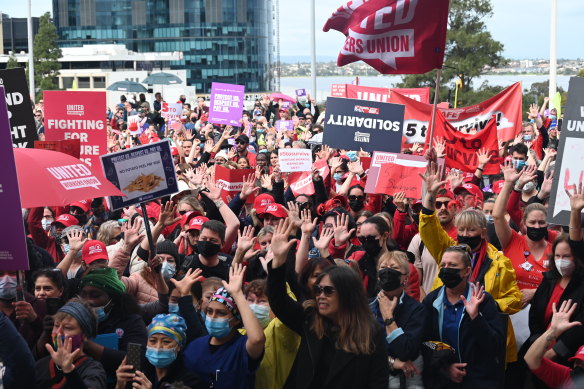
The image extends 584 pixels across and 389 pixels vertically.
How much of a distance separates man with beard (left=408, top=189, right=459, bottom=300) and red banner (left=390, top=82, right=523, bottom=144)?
5.38 meters

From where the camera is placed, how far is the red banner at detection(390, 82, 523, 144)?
43.7 feet

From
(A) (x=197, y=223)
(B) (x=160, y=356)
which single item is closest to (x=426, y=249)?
(A) (x=197, y=223)

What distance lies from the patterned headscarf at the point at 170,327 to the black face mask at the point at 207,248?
194 centimetres

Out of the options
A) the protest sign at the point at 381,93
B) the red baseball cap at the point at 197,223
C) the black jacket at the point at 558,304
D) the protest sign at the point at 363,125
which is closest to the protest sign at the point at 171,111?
the protest sign at the point at 381,93

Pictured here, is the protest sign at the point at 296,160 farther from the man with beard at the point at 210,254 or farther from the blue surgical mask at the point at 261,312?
the blue surgical mask at the point at 261,312

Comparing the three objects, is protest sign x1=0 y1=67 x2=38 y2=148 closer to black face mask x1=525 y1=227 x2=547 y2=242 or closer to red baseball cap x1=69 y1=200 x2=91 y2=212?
red baseball cap x1=69 y1=200 x2=91 y2=212

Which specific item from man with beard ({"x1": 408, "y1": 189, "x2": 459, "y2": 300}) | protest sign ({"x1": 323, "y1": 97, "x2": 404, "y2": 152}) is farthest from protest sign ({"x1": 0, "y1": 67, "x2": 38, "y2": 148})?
protest sign ({"x1": 323, "y1": 97, "x2": 404, "y2": 152})

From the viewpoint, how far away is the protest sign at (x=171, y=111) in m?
23.5

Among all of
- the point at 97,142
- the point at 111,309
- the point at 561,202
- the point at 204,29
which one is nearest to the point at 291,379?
the point at 111,309

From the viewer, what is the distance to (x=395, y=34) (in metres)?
9.22

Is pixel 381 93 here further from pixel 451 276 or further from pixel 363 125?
pixel 451 276

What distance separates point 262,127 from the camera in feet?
80.1

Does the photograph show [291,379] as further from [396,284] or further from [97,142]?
[97,142]

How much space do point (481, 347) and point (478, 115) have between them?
27.0 ft
